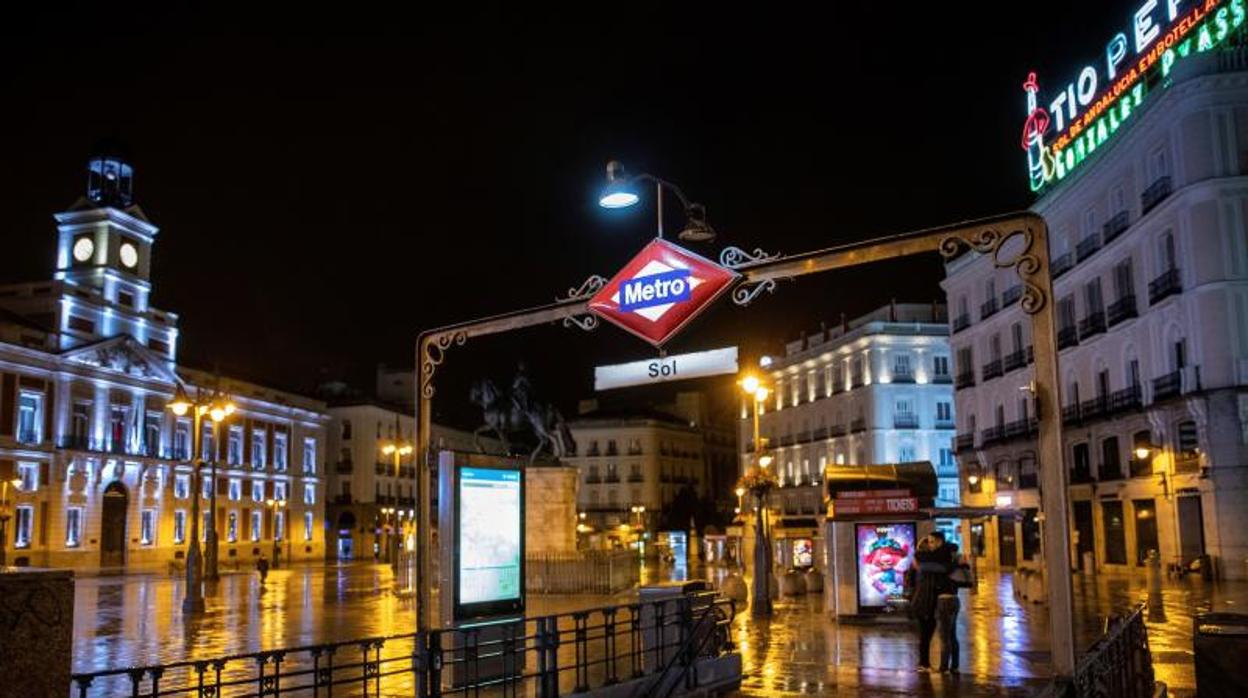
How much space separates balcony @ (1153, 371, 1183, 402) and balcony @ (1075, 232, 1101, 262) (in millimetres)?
7550

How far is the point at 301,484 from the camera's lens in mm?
87562

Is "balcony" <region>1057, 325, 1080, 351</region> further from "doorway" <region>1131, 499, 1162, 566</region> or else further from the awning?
the awning

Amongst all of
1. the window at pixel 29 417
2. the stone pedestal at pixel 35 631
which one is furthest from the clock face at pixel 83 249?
the stone pedestal at pixel 35 631

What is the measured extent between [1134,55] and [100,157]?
58.7 m

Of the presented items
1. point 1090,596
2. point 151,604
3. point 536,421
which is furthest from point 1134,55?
point 151,604

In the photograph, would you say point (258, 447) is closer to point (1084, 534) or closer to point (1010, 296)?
point (1010, 296)

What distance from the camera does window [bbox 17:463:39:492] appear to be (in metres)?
58.8

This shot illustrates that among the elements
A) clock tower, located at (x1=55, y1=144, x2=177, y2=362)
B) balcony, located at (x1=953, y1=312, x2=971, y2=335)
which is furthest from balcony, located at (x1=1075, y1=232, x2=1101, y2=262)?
clock tower, located at (x1=55, y1=144, x2=177, y2=362)

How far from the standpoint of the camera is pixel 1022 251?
997cm

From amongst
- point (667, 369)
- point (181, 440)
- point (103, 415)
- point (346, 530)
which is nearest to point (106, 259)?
point (103, 415)

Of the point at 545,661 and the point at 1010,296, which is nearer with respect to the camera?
the point at 545,661

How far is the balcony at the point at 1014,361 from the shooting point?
181 feet

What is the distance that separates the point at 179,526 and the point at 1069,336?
55.2 metres

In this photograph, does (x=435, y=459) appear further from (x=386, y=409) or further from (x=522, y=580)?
(x=386, y=409)
